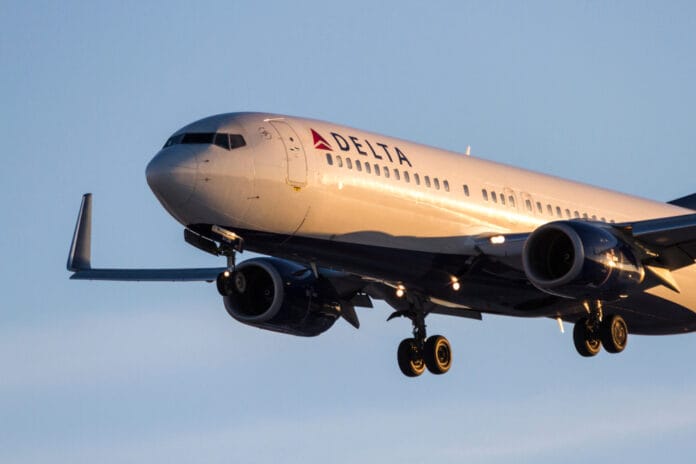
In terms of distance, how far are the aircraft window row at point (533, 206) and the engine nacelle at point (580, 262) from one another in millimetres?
2502

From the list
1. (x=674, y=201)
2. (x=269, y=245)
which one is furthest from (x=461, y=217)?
(x=674, y=201)

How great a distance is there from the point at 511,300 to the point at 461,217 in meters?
3.07

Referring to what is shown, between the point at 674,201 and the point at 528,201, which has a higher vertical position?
the point at 674,201

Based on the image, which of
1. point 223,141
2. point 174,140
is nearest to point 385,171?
point 223,141

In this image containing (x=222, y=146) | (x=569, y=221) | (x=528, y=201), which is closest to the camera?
(x=222, y=146)

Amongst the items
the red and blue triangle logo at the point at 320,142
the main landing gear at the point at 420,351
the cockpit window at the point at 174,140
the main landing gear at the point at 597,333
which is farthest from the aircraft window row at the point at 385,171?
the main landing gear at the point at 597,333

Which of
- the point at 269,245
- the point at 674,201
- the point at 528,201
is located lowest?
the point at 269,245

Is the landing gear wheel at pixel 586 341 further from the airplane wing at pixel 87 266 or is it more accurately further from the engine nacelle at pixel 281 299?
the airplane wing at pixel 87 266

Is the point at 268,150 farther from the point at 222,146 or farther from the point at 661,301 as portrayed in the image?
the point at 661,301

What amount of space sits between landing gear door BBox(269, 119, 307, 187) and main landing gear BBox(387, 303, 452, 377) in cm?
767

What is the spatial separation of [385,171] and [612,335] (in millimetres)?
8388

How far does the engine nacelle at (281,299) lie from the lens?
50156 mm

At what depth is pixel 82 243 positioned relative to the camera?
2151 inches

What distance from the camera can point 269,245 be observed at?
43.1 m
